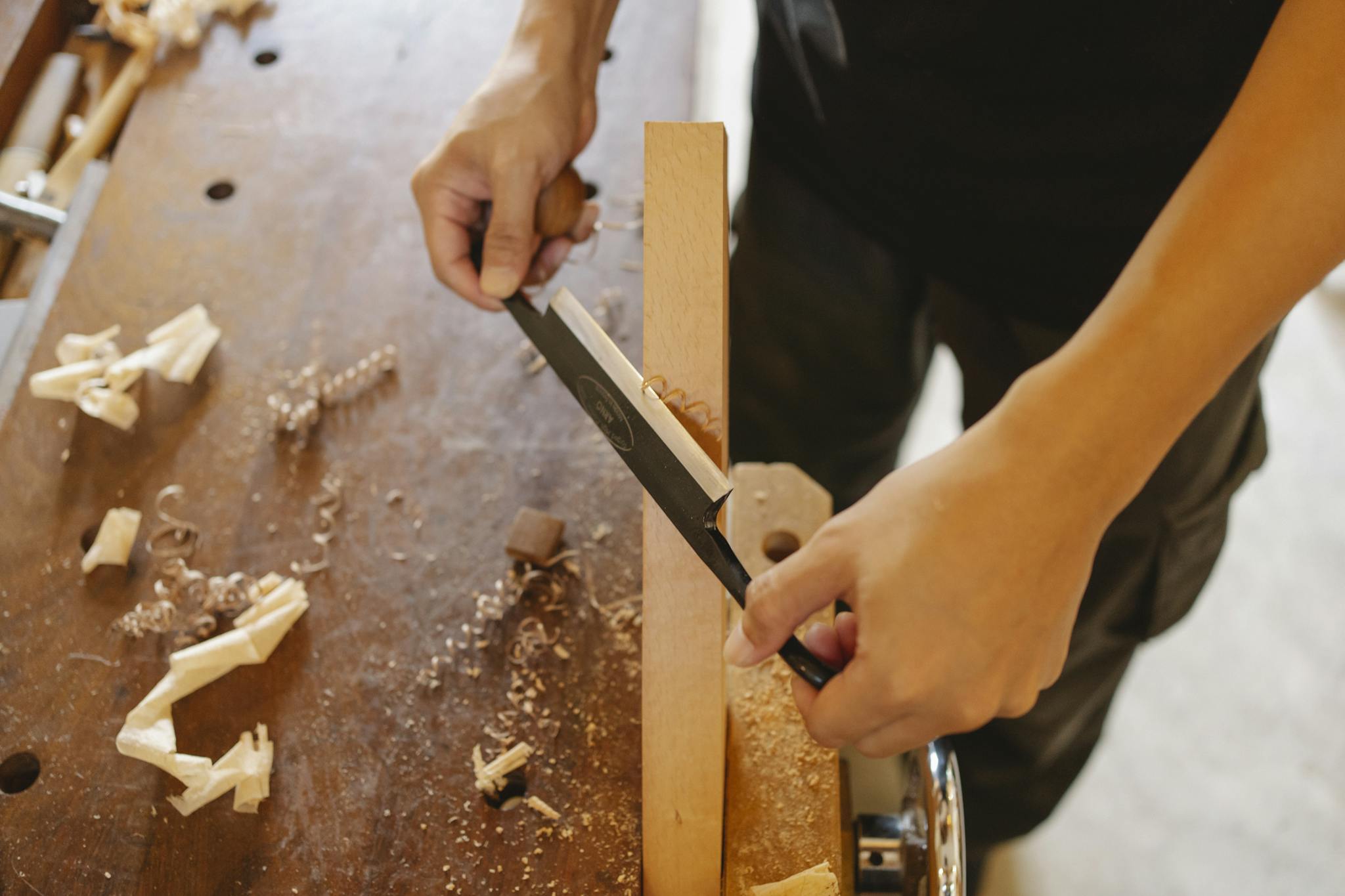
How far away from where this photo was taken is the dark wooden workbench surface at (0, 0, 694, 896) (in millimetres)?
721

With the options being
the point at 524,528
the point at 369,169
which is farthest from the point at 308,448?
the point at 369,169

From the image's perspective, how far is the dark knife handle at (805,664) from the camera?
62 cm

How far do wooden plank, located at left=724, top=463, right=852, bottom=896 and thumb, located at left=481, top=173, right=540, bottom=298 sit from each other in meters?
0.30

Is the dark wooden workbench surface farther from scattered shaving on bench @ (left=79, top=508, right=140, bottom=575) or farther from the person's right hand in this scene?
the person's right hand

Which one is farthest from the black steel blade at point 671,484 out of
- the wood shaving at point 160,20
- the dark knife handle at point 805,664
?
the wood shaving at point 160,20

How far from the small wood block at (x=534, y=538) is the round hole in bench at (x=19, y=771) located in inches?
16.4

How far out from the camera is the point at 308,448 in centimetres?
93

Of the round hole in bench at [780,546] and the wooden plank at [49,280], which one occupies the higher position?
the wooden plank at [49,280]

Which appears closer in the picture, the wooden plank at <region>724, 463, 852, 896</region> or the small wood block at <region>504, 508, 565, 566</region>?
the wooden plank at <region>724, 463, 852, 896</region>

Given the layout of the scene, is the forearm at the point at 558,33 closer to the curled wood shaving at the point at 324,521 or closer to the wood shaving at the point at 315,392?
the wood shaving at the point at 315,392

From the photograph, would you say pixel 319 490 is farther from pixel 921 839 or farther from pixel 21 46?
pixel 21 46

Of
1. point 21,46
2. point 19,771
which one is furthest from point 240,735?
point 21,46

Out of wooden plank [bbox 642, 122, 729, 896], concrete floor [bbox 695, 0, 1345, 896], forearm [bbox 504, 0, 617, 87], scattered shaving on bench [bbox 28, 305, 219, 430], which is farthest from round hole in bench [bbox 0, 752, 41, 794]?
concrete floor [bbox 695, 0, 1345, 896]

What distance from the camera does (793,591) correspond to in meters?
0.59
